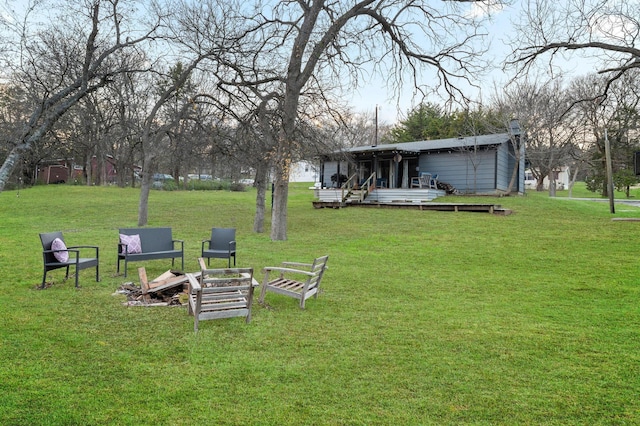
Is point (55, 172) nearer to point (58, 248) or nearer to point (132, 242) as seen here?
point (132, 242)

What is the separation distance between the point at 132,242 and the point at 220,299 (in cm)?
380

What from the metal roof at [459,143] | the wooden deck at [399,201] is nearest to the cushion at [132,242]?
the wooden deck at [399,201]

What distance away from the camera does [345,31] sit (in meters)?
13.8

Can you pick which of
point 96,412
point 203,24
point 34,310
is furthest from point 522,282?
point 203,24

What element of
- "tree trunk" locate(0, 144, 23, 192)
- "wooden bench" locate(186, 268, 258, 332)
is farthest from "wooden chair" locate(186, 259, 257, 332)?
"tree trunk" locate(0, 144, 23, 192)

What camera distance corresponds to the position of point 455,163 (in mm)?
27203

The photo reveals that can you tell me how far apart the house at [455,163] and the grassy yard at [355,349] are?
53.3 ft

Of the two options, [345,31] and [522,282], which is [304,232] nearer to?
[345,31]

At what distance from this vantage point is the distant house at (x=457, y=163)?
26000mm

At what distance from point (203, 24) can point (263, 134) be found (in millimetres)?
3819

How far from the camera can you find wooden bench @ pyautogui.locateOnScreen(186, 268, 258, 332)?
520 centimetres

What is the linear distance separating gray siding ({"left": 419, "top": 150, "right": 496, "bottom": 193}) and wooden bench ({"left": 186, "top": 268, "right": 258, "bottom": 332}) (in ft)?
74.3

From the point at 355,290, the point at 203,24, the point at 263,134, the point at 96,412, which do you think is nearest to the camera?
the point at 96,412

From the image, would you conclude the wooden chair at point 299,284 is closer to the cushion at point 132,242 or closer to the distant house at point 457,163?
the cushion at point 132,242
